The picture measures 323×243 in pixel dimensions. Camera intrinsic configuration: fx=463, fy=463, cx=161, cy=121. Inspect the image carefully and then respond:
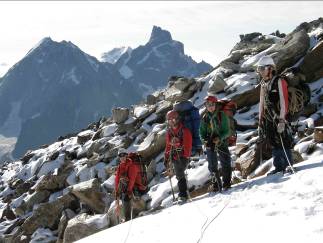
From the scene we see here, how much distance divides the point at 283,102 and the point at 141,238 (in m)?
4.34

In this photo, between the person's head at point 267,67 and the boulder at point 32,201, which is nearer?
the person's head at point 267,67

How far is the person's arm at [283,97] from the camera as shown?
10.4 m

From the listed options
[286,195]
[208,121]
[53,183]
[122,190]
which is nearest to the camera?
[286,195]

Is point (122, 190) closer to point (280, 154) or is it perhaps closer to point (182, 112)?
point (182, 112)

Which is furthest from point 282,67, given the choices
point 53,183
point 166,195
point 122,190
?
point 53,183

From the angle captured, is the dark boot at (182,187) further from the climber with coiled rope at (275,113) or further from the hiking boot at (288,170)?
the hiking boot at (288,170)

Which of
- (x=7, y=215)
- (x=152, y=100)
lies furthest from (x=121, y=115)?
(x=7, y=215)

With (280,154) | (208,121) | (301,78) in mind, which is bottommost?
(280,154)

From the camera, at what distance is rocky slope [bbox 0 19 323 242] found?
1869 centimetres

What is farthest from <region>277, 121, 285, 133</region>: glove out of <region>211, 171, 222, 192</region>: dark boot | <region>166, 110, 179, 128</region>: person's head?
<region>166, 110, 179, 128</region>: person's head

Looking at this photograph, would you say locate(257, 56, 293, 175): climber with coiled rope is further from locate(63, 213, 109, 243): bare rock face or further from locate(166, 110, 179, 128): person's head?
locate(63, 213, 109, 243): bare rock face

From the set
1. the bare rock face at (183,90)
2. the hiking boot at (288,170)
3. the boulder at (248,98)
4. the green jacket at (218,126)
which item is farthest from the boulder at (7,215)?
the hiking boot at (288,170)

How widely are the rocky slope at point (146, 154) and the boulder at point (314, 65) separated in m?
0.05

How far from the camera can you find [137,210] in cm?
1880
